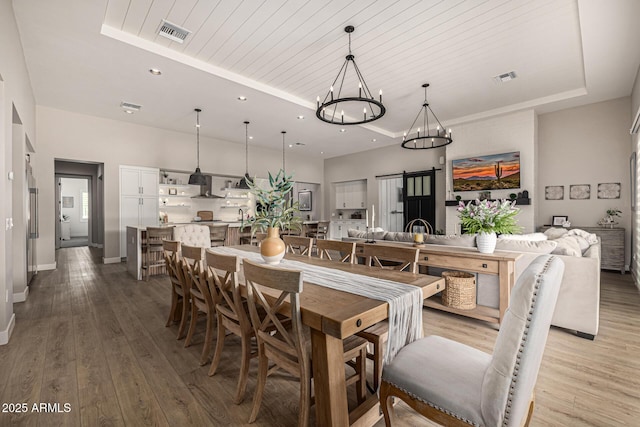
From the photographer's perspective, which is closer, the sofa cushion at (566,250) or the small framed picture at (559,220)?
the sofa cushion at (566,250)

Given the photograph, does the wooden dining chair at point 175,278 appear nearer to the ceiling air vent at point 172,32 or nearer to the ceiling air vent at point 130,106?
the ceiling air vent at point 172,32

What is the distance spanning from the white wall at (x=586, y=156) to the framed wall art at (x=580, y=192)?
0.06 meters

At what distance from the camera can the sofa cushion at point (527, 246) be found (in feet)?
9.29

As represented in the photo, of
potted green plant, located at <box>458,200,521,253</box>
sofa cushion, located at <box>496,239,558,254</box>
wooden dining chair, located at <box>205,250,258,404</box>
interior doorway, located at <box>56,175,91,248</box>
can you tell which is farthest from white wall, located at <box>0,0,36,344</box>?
interior doorway, located at <box>56,175,91,248</box>

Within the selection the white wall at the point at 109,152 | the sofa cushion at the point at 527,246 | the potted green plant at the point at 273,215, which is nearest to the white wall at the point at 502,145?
the sofa cushion at the point at 527,246

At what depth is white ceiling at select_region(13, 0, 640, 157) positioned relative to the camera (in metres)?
2.98

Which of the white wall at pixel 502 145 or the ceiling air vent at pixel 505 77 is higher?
the ceiling air vent at pixel 505 77

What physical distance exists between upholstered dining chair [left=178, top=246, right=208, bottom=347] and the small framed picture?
6658mm

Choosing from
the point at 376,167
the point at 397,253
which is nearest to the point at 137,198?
the point at 376,167

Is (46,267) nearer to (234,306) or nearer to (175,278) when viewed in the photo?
(175,278)

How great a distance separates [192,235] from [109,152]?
3.31m

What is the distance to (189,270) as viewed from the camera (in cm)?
233

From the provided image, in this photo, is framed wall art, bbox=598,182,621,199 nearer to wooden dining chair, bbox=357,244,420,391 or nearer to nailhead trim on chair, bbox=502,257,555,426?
wooden dining chair, bbox=357,244,420,391

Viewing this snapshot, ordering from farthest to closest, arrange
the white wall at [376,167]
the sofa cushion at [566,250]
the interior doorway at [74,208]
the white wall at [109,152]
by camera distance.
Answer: the interior doorway at [74,208] → the white wall at [376,167] → the white wall at [109,152] → the sofa cushion at [566,250]
